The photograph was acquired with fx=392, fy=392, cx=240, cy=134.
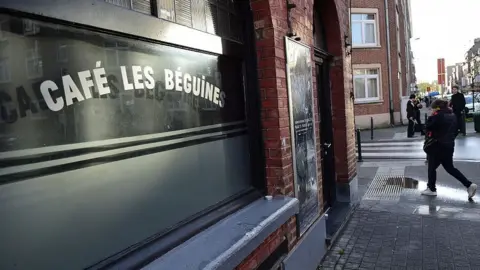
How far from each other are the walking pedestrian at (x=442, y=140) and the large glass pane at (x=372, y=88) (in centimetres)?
1670

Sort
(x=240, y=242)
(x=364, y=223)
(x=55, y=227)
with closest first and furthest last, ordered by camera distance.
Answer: (x=55, y=227), (x=240, y=242), (x=364, y=223)

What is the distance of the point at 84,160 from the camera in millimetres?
1902

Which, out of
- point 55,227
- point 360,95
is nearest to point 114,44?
point 55,227

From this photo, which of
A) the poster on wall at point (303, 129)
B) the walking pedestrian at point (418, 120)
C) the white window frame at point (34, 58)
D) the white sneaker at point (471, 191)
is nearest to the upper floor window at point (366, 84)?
the walking pedestrian at point (418, 120)

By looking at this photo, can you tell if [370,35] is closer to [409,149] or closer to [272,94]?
[409,149]

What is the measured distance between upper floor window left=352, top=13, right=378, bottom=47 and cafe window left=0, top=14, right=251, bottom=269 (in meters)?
21.7

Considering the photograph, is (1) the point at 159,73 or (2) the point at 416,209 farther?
(2) the point at 416,209

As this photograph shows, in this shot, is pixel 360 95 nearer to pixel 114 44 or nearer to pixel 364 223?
pixel 364 223

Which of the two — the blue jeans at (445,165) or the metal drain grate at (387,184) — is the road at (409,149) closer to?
the metal drain grate at (387,184)

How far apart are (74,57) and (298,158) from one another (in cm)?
262

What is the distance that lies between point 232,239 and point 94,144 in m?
1.16

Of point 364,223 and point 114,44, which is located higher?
point 114,44

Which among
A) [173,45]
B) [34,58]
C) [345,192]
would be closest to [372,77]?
[345,192]

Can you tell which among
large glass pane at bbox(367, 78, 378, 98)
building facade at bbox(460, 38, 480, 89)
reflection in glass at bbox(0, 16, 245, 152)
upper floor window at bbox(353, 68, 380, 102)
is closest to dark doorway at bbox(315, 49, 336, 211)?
reflection in glass at bbox(0, 16, 245, 152)
